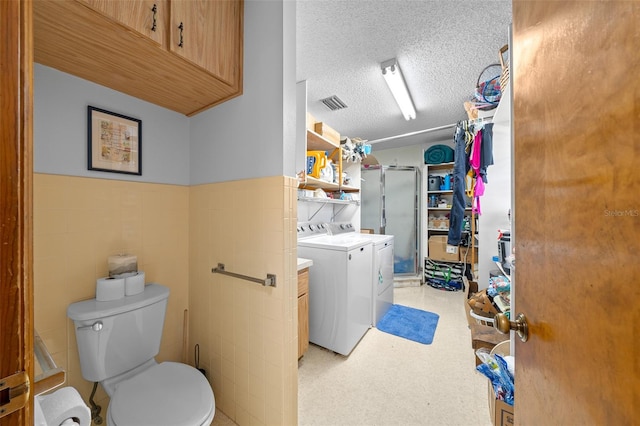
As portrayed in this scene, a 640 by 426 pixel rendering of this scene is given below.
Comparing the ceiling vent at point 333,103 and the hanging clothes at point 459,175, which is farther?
the ceiling vent at point 333,103

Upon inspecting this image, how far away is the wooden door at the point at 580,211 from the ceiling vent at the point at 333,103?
2.14 metres

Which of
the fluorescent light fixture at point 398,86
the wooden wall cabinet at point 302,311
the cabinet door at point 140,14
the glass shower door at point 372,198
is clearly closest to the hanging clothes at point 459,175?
the fluorescent light fixture at point 398,86

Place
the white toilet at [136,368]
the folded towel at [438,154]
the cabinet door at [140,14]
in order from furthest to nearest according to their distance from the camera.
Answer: the folded towel at [438,154] < the white toilet at [136,368] < the cabinet door at [140,14]

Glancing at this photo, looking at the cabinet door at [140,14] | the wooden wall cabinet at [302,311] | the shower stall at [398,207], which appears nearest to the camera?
the cabinet door at [140,14]

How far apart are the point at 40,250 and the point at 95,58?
3.14 feet

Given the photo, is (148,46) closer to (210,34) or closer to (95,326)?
(210,34)

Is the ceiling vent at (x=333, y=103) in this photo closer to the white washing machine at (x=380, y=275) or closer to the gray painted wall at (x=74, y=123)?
the white washing machine at (x=380, y=275)

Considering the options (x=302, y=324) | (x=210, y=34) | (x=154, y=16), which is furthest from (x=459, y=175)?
(x=154, y=16)

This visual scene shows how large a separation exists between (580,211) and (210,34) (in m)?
1.61

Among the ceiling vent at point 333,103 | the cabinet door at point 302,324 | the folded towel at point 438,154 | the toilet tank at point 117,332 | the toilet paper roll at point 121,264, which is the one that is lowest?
the cabinet door at point 302,324

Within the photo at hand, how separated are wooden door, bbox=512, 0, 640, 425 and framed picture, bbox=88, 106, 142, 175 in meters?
1.91

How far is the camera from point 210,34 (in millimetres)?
1223

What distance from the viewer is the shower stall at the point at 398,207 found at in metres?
4.31

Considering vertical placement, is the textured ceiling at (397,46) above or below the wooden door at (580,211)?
above
